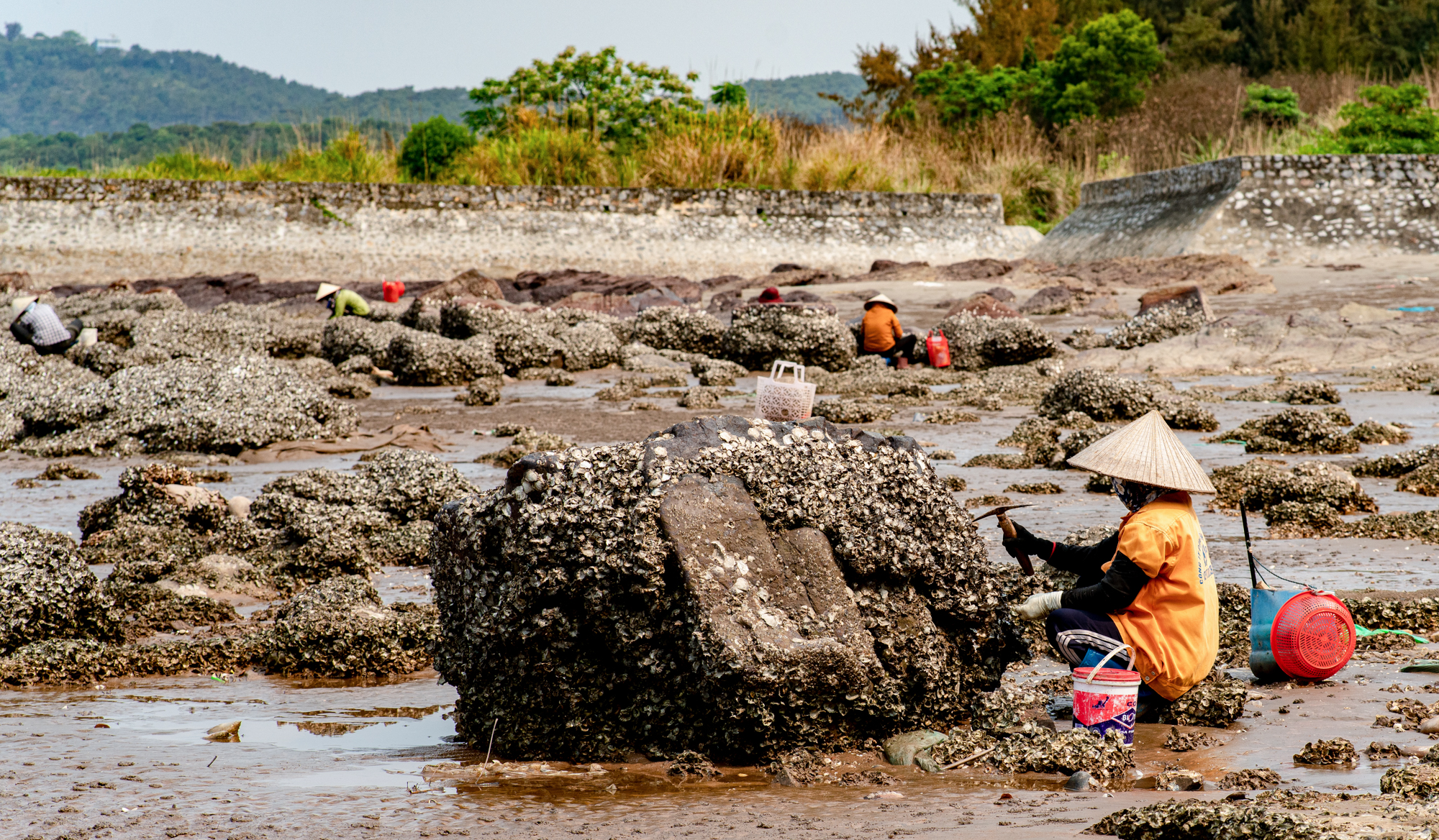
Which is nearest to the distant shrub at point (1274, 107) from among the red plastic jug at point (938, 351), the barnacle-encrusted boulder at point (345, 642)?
the red plastic jug at point (938, 351)

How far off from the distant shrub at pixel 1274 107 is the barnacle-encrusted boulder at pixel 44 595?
25.3 metres

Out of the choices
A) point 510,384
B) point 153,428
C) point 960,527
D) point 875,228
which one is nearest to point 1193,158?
point 875,228

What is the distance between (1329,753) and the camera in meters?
3.27

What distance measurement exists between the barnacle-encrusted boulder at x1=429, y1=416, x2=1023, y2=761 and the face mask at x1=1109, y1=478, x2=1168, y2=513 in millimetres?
495

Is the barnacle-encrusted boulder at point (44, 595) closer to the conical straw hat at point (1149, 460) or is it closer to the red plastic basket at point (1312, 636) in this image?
the conical straw hat at point (1149, 460)

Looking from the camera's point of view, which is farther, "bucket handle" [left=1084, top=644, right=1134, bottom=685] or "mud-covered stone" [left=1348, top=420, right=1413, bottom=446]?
"mud-covered stone" [left=1348, top=420, right=1413, bottom=446]

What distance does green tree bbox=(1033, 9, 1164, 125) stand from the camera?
3519cm

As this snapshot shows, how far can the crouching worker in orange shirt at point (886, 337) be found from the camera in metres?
13.7

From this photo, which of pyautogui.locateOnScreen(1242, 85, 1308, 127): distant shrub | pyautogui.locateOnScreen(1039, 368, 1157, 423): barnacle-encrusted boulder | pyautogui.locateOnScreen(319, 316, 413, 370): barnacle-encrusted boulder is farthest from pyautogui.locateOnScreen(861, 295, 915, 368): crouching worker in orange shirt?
pyautogui.locateOnScreen(1242, 85, 1308, 127): distant shrub

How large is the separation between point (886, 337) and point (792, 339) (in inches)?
41.1

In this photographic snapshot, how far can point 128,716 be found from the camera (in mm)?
4266

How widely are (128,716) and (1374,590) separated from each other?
14.4 ft

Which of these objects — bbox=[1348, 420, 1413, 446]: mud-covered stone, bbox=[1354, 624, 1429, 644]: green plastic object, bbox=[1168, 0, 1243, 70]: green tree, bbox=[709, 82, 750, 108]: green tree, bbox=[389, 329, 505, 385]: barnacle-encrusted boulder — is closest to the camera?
bbox=[1354, 624, 1429, 644]: green plastic object

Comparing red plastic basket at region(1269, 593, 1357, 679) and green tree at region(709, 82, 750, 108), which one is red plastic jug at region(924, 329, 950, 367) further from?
green tree at region(709, 82, 750, 108)
